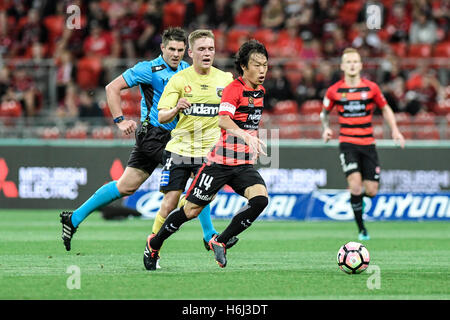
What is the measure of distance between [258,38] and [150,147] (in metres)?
11.0

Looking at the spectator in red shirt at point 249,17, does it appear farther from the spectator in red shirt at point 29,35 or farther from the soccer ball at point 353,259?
the soccer ball at point 353,259

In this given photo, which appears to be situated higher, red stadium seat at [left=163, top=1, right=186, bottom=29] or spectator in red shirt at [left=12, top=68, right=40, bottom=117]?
red stadium seat at [left=163, top=1, right=186, bottom=29]

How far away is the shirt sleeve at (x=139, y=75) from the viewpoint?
9102 millimetres

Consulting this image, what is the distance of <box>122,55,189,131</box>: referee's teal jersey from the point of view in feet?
29.9

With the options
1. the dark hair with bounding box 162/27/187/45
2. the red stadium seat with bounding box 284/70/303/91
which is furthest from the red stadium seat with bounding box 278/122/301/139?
the dark hair with bounding box 162/27/187/45

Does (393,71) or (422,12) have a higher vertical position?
(422,12)

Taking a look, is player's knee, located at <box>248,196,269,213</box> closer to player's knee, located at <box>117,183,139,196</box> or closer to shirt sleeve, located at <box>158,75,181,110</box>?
shirt sleeve, located at <box>158,75,181,110</box>

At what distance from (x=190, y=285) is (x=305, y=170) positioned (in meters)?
9.46

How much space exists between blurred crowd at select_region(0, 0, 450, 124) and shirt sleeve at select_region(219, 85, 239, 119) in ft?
30.6

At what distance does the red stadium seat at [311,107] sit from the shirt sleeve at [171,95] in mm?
8676

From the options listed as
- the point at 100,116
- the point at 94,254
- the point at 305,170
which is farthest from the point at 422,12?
the point at 94,254

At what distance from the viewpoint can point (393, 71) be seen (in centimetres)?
1783

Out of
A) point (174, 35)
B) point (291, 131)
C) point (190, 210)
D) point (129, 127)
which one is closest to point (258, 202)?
point (190, 210)

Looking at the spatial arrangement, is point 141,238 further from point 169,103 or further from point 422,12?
point 422,12
